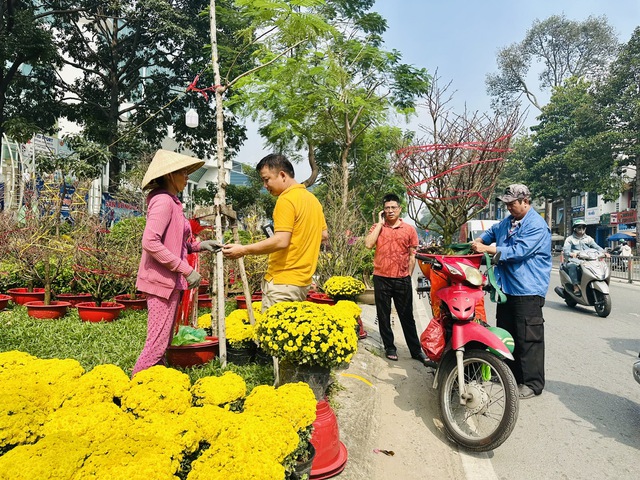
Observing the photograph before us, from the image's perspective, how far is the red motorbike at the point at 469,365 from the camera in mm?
2812

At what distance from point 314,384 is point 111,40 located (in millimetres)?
20325

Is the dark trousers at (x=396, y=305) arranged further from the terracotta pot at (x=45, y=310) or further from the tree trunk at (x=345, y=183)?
the tree trunk at (x=345, y=183)

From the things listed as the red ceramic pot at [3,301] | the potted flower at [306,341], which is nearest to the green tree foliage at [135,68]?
the red ceramic pot at [3,301]

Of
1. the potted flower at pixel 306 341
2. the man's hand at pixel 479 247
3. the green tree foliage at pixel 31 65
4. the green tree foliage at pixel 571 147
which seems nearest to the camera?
the potted flower at pixel 306 341

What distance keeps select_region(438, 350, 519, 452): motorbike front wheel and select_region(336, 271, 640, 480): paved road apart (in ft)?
0.46

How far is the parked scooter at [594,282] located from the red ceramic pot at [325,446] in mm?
7063

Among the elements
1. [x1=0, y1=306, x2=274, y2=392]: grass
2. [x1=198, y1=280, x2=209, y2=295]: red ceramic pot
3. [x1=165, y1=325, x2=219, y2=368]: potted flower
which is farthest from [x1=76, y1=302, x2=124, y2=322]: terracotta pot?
[x1=165, y1=325, x2=219, y2=368]: potted flower

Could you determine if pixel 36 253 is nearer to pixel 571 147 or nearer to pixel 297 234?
pixel 297 234

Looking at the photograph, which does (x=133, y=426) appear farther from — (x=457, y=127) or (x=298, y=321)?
(x=457, y=127)

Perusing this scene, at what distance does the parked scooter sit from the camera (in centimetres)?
773

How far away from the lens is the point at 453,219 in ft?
12.6

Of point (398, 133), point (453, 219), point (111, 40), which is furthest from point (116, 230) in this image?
point (111, 40)

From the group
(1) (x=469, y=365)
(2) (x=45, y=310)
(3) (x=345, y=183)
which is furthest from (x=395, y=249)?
(3) (x=345, y=183)

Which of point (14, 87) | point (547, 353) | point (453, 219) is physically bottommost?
point (547, 353)
